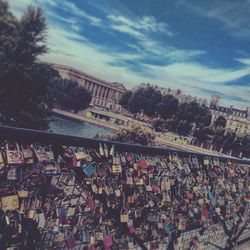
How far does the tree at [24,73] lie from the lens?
31609 mm

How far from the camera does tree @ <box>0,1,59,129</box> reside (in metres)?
31.6

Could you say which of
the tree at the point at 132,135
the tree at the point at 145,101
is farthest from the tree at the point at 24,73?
the tree at the point at 145,101

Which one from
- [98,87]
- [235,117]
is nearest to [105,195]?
[98,87]

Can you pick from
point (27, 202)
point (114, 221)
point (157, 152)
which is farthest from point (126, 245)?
point (27, 202)

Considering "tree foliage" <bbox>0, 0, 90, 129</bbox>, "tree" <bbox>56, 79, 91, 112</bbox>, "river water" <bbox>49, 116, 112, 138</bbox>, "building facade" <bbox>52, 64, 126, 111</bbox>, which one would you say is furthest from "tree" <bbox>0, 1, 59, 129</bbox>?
"building facade" <bbox>52, 64, 126, 111</bbox>

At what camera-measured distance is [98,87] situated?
164m

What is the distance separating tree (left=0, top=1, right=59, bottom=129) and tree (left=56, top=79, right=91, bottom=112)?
2927 inches

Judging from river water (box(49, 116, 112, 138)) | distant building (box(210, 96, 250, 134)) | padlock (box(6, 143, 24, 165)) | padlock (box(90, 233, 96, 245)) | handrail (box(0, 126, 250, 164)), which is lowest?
river water (box(49, 116, 112, 138))

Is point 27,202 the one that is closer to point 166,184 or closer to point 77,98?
point 166,184

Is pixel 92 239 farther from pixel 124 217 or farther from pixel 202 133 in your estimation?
pixel 202 133

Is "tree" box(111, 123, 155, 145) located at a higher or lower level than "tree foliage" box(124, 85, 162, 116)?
lower

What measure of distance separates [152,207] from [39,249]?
5.52 ft

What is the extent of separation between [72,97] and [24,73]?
77548 mm

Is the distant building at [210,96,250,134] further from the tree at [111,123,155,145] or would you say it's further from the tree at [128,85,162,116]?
the tree at [111,123,155,145]
